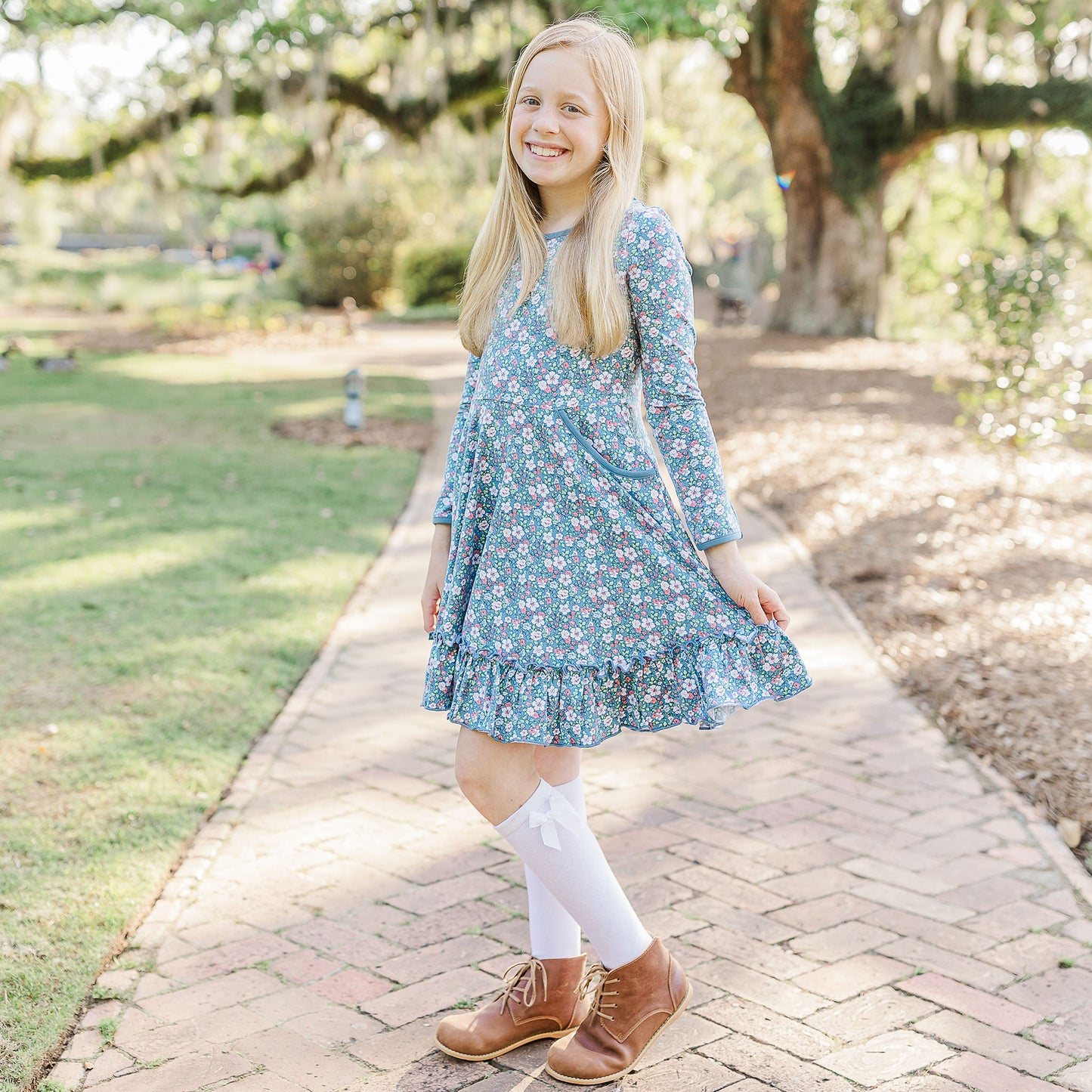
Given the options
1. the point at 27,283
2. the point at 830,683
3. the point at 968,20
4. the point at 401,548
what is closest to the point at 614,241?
the point at 830,683

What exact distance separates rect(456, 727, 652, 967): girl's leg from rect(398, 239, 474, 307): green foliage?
19.8 meters

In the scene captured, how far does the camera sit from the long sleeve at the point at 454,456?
2246mm

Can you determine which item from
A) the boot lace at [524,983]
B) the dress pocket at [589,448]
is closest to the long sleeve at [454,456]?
the dress pocket at [589,448]

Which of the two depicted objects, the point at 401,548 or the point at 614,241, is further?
the point at 401,548

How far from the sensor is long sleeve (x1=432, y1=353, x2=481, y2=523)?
225cm

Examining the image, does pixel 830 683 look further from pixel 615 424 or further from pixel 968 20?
pixel 968 20

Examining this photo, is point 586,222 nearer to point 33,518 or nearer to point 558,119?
point 558,119

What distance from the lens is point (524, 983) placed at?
7.68ft

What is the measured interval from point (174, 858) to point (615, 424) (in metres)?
1.76

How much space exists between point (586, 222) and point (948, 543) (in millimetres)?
4412

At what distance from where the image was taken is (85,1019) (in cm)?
239

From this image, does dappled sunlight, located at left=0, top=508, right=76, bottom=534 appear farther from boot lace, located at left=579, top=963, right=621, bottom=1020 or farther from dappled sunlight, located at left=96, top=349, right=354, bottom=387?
dappled sunlight, located at left=96, top=349, right=354, bottom=387

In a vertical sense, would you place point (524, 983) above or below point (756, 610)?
below

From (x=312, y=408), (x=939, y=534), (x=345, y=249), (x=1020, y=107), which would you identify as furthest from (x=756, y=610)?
(x=345, y=249)
